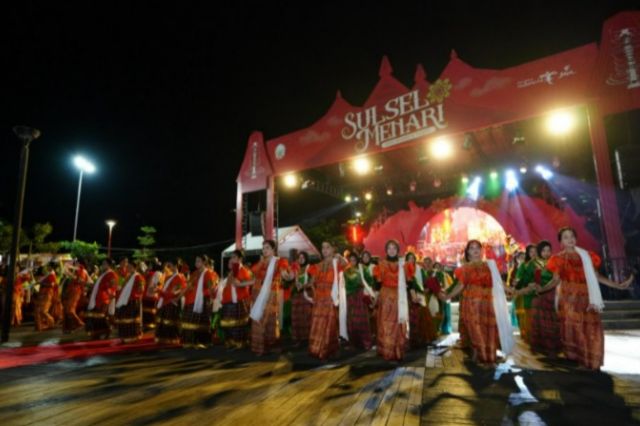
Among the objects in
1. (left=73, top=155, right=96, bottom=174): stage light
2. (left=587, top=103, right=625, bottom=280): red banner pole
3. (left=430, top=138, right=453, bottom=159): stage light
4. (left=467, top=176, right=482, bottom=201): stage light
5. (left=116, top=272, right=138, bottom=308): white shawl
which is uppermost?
(left=73, top=155, right=96, bottom=174): stage light

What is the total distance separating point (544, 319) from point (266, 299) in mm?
4412

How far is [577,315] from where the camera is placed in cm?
441

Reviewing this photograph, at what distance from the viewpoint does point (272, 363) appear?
4.86 meters

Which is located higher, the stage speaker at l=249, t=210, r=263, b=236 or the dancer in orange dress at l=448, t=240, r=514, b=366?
the stage speaker at l=249, t=210, r=263, b=236

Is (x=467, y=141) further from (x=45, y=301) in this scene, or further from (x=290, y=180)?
(x=45, y=301)

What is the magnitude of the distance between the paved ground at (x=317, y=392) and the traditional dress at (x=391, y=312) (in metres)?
0.22

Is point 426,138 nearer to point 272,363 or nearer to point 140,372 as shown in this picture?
point 272,363

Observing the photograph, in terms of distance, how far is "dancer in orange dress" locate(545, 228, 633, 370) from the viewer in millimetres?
4195

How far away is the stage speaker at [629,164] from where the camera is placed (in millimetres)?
11250

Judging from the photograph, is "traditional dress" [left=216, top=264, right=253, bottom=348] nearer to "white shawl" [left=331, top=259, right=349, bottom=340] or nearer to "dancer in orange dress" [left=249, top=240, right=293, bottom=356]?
"dancer in orange dress" [left=249, top=240, right=293, bottom=356]

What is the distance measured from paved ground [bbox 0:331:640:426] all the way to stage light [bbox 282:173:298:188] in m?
9.74

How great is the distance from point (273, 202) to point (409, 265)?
368 inches

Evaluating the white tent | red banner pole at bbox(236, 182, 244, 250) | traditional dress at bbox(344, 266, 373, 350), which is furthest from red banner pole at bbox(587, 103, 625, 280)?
the white tent

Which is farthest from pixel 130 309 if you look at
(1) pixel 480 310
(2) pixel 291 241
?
(2) pixel 291 241
